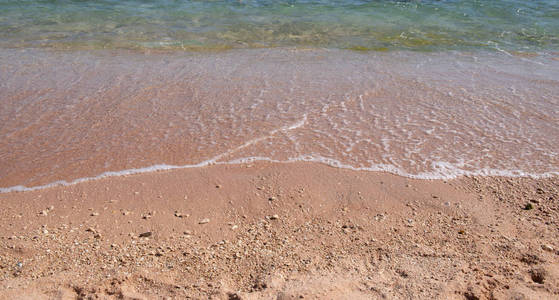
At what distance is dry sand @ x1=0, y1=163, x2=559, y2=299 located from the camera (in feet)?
8.54

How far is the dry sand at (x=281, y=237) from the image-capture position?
260 cm

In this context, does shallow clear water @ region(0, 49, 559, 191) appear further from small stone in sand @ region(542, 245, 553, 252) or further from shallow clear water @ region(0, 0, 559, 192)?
small stone in sand @ region(542, 245, 553, 252)

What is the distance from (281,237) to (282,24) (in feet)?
26.6

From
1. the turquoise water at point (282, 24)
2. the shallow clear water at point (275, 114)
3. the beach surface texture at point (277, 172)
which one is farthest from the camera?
the turquoise water at point (282, 24)

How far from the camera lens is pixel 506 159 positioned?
421 cm

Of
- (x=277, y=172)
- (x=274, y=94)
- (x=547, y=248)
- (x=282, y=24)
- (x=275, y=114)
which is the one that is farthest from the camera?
(x=282, y=24)

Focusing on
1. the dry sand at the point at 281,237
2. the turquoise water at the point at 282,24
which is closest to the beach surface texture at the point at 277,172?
the dry sand at the point at 281,237

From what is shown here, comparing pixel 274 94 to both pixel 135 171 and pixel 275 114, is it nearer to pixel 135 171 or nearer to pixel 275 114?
pixel 275 114

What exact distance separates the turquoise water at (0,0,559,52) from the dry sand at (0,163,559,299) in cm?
535

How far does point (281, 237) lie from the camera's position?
3107 millimetres

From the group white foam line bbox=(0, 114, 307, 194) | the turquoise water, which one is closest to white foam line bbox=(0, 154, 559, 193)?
white foam line bbox=(0, 114, 307, 194)

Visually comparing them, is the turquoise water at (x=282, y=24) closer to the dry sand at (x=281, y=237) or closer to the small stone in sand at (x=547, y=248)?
the dry sand at (x=281, y=237)

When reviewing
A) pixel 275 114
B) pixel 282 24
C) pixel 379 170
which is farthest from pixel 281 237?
pixel 282 24

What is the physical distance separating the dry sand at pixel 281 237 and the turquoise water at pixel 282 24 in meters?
5.35
